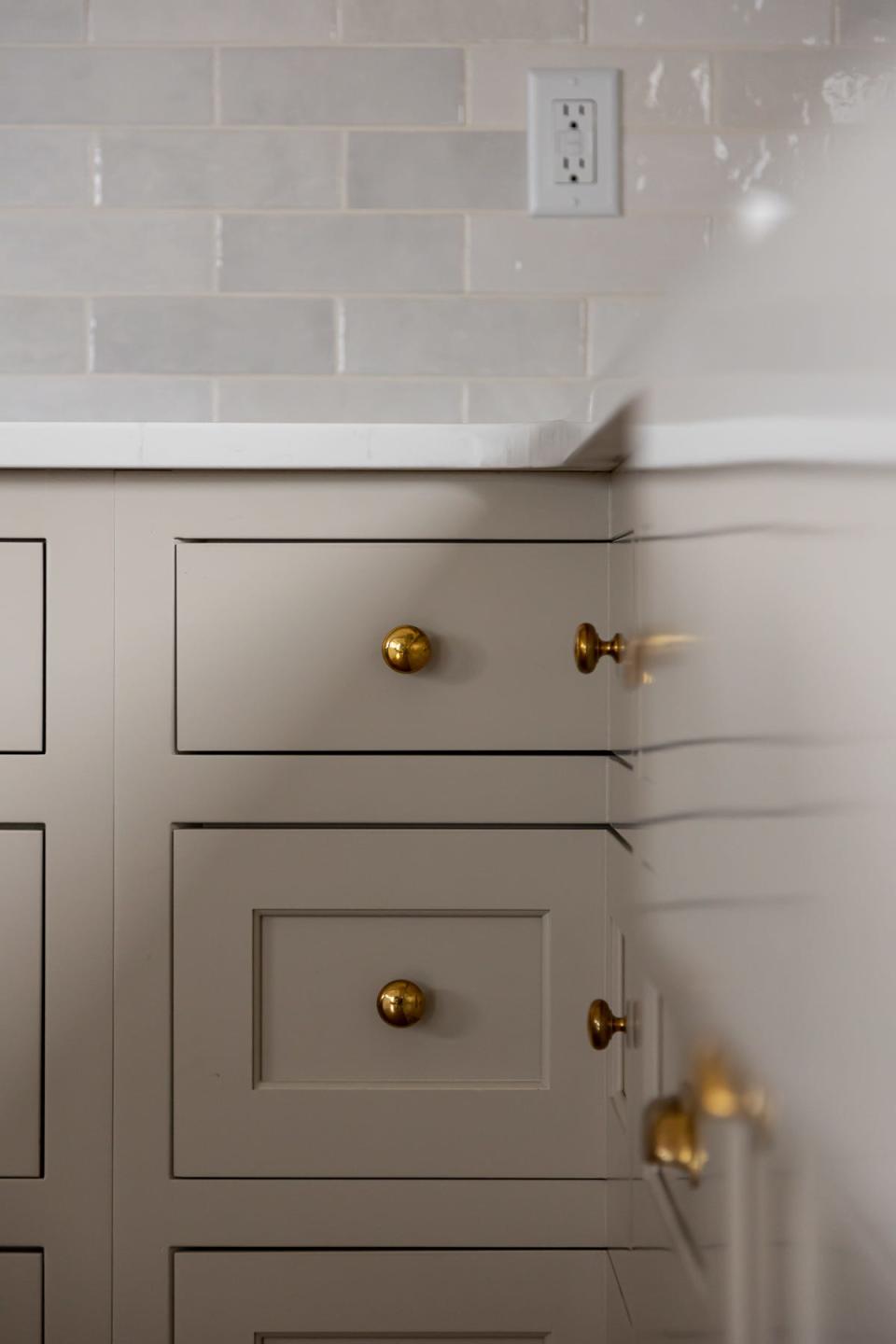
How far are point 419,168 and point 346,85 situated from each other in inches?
4.8

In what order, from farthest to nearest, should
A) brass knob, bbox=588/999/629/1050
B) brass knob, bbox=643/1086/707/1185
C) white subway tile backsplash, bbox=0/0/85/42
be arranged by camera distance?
white subway tile backsplash, bbox=0/0/85/42
brass knob, bbox=588/999/629/1050
brass knob, bbox=643/1086/707/1185

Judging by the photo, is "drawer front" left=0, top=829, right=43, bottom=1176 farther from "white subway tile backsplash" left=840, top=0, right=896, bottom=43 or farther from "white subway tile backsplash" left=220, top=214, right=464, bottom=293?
"white subway tile backsplash" left=840, top=0, right=896, bottom=43

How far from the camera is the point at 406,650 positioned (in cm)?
81

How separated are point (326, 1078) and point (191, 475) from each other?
0.42 m

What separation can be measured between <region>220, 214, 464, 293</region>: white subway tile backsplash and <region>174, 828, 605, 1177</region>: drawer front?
2.50 ft

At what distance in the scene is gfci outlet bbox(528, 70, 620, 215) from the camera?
137 cm

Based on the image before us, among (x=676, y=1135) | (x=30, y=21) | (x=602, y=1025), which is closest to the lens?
(x=676, y=1135)

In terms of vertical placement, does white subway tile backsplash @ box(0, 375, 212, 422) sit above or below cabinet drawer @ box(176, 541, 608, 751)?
above

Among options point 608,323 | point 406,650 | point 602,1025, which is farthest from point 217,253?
point 602,1025

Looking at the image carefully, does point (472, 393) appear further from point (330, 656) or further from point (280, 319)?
point (330, 656)

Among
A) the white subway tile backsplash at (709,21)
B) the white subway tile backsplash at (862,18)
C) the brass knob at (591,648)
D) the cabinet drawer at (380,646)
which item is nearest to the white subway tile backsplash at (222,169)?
the white subway tile backsplash at (709,21)

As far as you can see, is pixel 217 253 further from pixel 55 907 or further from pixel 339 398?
pixel 55 907

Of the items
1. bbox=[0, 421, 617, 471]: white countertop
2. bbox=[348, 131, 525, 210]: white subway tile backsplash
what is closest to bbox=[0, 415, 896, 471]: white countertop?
bbox=[0, 421, 617, 471]: white countertop

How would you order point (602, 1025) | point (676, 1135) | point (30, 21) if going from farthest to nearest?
point (30, 21)
point (602, 1025)
point (676, 1135)
